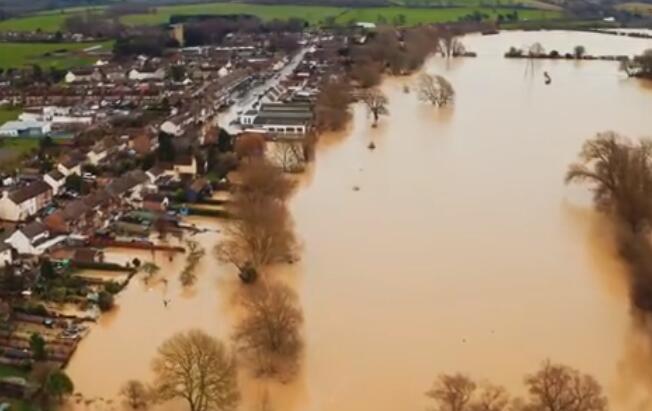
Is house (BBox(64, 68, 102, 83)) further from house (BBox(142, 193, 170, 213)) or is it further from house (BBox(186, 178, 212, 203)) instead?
house (BBox(142, 193, 170, 213))

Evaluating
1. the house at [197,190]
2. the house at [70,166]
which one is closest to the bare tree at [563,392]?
the house at [197,190]

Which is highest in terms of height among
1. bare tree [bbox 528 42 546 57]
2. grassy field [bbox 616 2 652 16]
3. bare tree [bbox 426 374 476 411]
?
bare tree [bbox 426 374 476 411]

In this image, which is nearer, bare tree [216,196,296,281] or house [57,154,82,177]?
bare tree [216,196,296,281]

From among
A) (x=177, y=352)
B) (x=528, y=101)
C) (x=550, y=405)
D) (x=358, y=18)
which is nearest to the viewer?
(x=550, y=405)

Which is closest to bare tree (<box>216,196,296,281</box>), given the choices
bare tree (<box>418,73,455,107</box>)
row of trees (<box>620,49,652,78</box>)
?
bare tree (<box>418,73,455,107</box>)

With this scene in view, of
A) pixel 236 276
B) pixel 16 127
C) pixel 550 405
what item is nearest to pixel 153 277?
pixel 236 276

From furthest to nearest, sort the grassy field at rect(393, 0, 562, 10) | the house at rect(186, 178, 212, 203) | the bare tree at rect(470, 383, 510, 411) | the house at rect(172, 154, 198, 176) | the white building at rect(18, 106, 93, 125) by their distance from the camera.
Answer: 1. the grassy field at rect(393, 0, 562, 10)
2. the white building at rect(18, 106, 93, 125)
3. the house at rect(172, 154, 198, 176)
4. the house at rect(186, 178, 212, 203)
5. the bare tree at rect(470, 383, 510, 411)

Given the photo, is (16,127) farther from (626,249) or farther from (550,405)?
(550,405)
